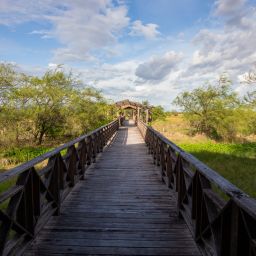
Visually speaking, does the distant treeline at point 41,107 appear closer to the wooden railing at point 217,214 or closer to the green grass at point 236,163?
the green grass at point 236,163

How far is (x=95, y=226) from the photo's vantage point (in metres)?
3.28

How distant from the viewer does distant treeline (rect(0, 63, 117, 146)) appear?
16.0m

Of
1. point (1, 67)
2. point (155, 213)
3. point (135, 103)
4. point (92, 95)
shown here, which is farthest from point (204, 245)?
point (135, 103)

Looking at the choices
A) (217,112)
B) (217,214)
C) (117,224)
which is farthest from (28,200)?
(217,112)

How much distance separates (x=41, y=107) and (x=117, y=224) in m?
16.7

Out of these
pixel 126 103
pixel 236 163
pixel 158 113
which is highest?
pixel 126 103

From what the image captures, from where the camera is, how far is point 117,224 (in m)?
3.35

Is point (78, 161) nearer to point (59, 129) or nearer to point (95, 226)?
point (95, 226)

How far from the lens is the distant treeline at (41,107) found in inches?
629

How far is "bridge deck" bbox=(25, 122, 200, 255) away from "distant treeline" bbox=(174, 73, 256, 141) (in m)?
19.6

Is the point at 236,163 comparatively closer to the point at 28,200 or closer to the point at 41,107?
the point at 28,200

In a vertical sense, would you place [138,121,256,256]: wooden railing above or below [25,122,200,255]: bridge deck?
above

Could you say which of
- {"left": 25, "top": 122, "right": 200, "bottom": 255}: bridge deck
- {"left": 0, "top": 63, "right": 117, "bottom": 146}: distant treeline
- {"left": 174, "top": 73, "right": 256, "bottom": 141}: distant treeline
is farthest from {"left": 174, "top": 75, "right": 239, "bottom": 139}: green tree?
{"left": 25, "top": 122, "right": 200, "bottom": 255}: bridge deck

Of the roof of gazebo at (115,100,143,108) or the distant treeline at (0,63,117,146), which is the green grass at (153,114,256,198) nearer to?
the distant treeline at (0,63,117,146)
